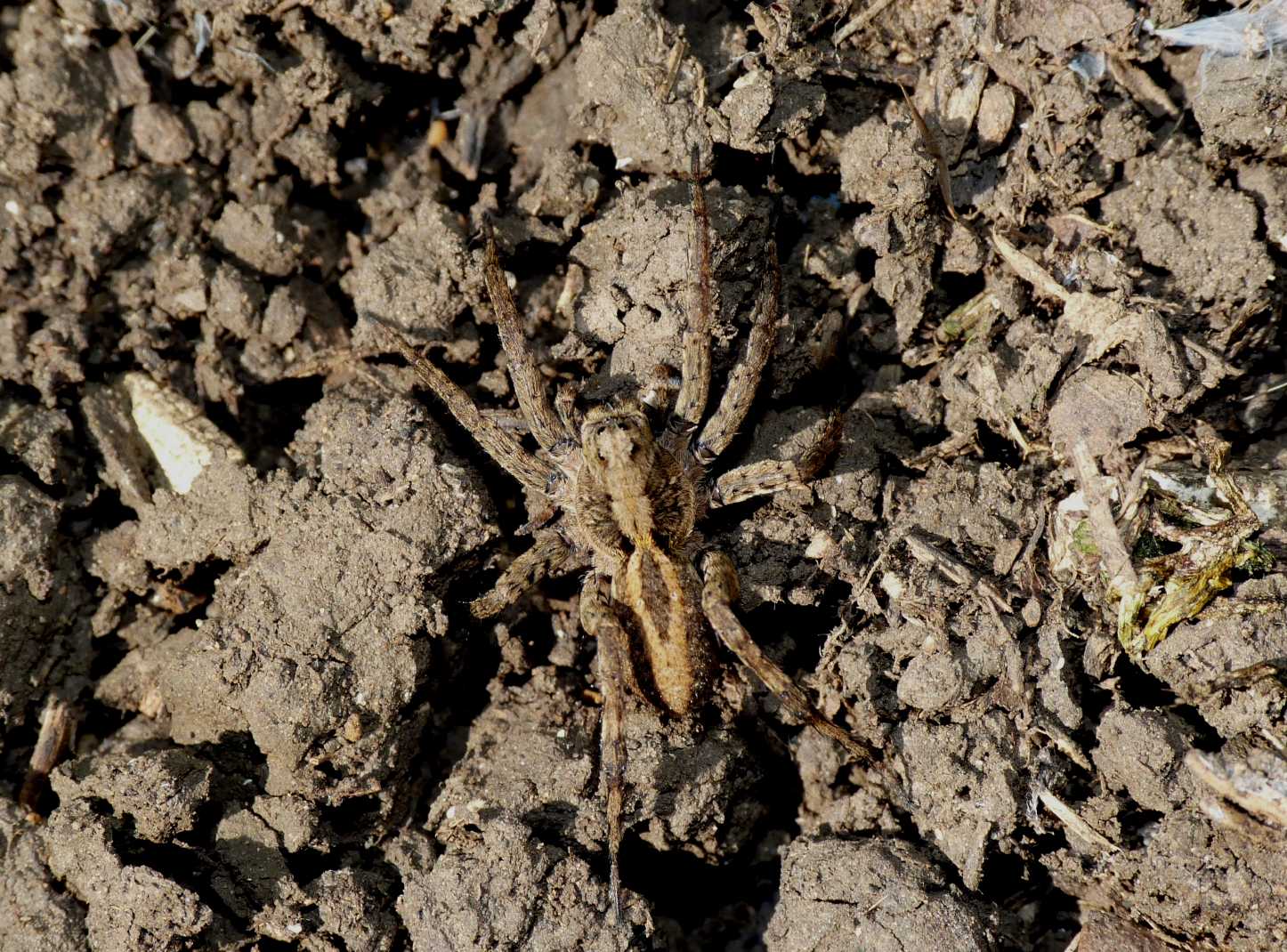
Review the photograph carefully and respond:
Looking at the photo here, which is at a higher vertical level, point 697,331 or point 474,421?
point 697,331

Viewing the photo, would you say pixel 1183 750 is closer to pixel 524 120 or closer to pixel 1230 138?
pixel 1230 138

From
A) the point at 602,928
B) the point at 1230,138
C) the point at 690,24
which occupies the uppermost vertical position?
the point at 1230,138

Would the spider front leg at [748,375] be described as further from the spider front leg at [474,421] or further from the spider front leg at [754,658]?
the spider front leg at [474,421]

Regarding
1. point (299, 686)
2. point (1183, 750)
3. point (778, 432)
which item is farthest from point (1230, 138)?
point (299, 686)

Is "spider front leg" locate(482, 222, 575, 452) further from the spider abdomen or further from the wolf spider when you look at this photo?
the spider abdomen

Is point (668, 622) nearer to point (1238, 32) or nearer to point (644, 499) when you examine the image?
point (644, 499)

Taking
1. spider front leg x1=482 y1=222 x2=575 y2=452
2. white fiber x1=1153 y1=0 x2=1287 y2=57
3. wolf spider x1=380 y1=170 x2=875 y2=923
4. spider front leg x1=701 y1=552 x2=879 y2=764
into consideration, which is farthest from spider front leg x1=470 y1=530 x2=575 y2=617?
white fiber x1=1153 y1=0 x2=1287 y2=57

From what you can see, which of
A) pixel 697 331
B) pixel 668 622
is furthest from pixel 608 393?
pixel 668 622
